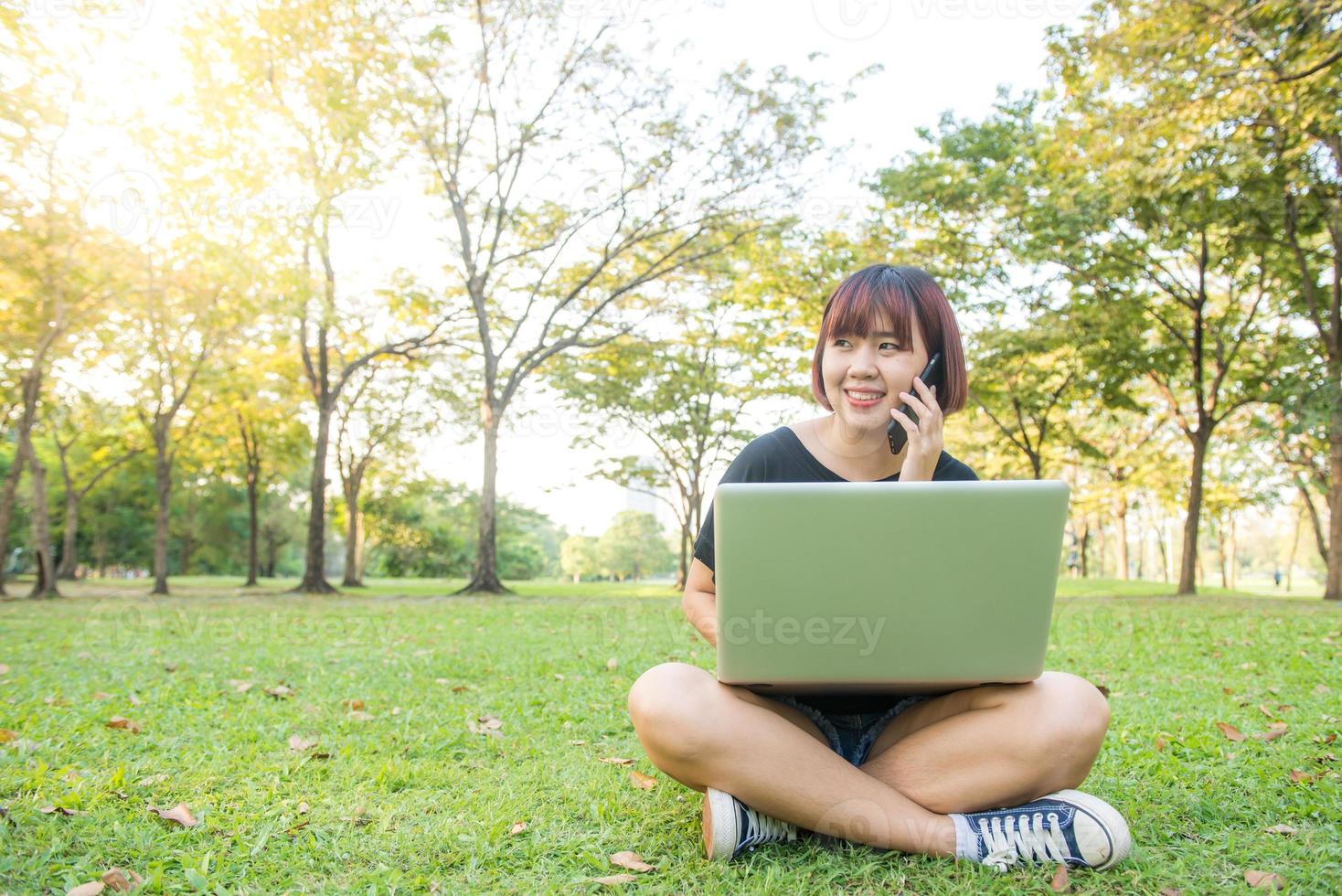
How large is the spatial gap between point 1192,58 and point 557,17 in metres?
9.76

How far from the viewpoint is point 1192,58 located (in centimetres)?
927

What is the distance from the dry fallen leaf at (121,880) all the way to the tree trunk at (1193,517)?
15.4 meters

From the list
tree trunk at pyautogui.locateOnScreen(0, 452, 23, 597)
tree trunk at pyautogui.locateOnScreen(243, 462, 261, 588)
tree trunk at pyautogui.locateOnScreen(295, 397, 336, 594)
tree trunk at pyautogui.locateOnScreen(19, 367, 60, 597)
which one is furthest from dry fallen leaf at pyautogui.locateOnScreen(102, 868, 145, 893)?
tree trunk at pyautogui.locateOnScreen(243, 462, 261, 588)

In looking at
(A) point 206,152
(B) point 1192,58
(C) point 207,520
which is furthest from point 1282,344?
(C) point 207,520

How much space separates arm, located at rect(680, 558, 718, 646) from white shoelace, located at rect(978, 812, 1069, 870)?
0.82 metres

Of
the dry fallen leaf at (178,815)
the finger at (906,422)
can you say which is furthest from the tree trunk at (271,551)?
the finger at (906,422)

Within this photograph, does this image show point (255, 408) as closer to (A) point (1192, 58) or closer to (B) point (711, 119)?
(B) point (711, 119)

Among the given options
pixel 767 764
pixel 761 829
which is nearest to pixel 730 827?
pixel 761 829

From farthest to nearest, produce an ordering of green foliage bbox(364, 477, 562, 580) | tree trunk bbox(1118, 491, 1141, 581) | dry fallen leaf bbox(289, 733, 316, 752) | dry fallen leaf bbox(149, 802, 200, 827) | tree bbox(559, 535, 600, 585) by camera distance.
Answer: tree bbox(559, 535, 600, 585) < green foliage bbox(364, 477, 562, 580) < tree trunk bbox(1118, 491, 1141, 581) < dry fallen leaf bbox(289, 733, 316, 752) < dry fallen leaf bbox(149, 802, 200, 827)

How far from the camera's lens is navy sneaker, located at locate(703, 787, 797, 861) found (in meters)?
2.06

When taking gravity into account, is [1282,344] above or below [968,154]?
below

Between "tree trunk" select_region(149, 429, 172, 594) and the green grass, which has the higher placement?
"tree trunk" select_region(149, 429, 172, 594)

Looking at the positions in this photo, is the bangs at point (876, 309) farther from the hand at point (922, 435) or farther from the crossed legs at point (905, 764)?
the crossed legs at point (905, 764)

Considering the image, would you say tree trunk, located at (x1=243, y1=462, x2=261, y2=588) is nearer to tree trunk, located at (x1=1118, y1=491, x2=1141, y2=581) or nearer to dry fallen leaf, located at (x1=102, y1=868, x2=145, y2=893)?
dry fallen leaf, located at (x1=102, y1=868, x2=145, y2=893)
